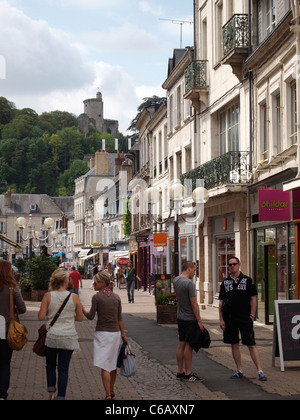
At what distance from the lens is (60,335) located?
348 inches

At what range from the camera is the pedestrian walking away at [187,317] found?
10.9 metres

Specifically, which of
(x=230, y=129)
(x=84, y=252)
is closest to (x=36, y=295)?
(x=230, y=129)

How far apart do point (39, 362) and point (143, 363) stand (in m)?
1.78

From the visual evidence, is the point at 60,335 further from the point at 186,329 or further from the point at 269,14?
the point at 269,14

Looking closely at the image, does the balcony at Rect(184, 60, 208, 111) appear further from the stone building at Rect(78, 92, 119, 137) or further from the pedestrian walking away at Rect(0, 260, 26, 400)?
the stone building at Rect(78, 92, 119, 137)

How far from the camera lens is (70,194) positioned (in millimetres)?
128375

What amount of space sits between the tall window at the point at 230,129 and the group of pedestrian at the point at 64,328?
46.8 ft

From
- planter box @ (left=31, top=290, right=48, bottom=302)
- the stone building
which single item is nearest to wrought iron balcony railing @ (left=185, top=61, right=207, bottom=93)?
planter box @ (left=31, top=290, right=48, bottom=302)

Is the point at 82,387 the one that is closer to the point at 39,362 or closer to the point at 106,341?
the point at 106,341

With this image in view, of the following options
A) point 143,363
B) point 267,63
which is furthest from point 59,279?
point 267,63

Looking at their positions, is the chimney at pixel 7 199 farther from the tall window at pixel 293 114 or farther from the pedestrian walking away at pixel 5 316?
the pedestrian walking away at pixel 5 316

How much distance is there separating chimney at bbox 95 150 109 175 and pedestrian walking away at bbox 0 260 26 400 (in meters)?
79.0

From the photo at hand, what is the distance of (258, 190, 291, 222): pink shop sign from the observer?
17.3 meters

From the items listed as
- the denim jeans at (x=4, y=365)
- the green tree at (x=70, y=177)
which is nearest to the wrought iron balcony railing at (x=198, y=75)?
the denim jeans at (x=4, y=365)
